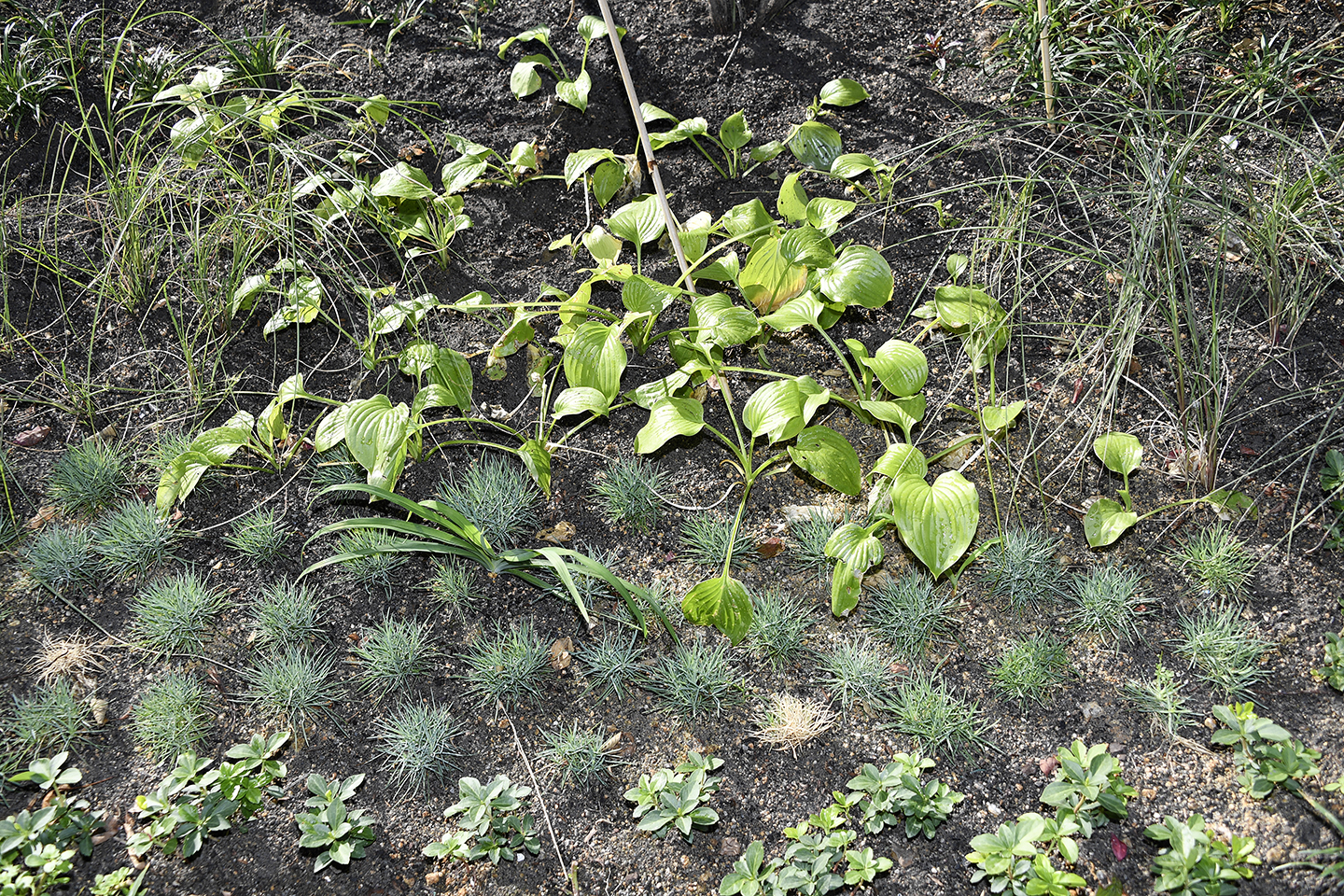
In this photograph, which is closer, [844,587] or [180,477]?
[844,587]

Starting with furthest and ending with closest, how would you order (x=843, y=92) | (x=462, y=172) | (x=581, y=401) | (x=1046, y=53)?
1. (x=843, y=92)
2. (x=462, y=172)
3. (x=1046, y=53)
4. (x=581, y=401)

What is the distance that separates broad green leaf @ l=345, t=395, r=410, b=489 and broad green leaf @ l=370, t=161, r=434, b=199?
2.44ft

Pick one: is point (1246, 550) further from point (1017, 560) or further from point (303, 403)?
point (303, 403)

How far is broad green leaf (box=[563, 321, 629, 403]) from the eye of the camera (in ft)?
6.75

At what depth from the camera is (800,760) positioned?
66.7 inches

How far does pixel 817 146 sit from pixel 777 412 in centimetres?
103

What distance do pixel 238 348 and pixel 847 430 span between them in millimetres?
1628

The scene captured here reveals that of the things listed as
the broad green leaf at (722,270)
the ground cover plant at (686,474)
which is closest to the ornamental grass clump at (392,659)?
the ground cover plant at (686,474)

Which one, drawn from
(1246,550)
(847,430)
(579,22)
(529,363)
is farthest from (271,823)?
(579,22)

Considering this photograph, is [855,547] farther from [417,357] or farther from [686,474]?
[417,357]

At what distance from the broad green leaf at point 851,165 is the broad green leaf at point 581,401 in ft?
3.28

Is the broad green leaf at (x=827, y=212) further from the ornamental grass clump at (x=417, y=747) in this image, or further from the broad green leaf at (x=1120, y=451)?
the ornamental grass clump at (x=417, y=747)

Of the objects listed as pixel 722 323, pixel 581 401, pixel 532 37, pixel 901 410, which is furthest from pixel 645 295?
pixel 532 37

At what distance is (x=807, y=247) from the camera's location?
2100 millimetres
